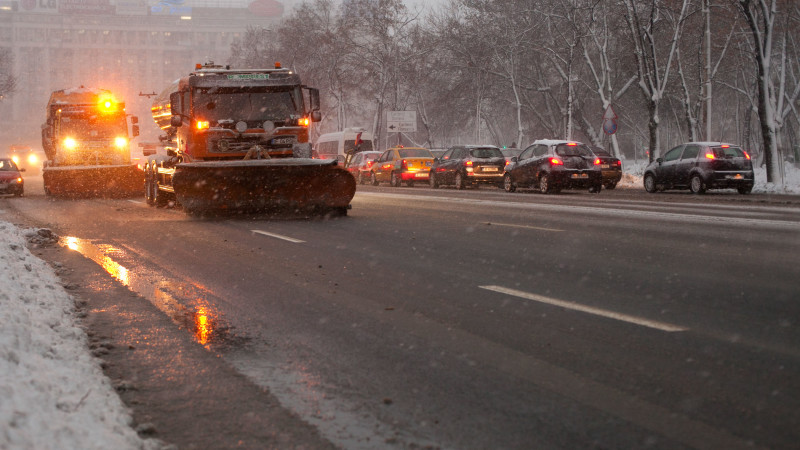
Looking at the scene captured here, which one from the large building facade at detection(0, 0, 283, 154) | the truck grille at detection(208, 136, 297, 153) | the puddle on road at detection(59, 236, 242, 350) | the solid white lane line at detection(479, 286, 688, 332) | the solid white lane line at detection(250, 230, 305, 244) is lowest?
the puddle on road at detection(59, 236, 242, 350)

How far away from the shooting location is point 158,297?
748cm

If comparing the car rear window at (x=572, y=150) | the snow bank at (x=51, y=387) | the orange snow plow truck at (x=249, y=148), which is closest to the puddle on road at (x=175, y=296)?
the snow bank at (x=51, y=387)

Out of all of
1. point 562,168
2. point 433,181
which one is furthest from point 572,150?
point 433,181

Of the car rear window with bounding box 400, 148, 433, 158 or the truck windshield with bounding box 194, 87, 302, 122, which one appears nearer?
the truck windshield with bounding box 194, 87, 302, 122

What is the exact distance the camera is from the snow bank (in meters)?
3.45

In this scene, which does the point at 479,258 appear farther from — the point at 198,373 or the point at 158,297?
the point at 198,373

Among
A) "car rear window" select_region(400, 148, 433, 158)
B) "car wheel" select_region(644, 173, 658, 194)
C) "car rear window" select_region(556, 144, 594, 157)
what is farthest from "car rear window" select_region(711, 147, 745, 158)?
"car rear window" select_region(400, 148, 433, 158)

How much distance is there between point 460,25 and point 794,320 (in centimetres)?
4884

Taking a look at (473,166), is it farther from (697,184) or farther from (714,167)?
(714,167)

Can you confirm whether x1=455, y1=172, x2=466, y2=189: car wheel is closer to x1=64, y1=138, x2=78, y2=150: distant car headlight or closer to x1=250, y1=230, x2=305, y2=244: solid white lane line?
x1=64, y1=138, x2=78, y2=150: distant car headlight

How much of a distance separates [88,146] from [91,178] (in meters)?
2.95

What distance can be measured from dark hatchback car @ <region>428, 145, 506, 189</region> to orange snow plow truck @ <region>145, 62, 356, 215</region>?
48.2ft

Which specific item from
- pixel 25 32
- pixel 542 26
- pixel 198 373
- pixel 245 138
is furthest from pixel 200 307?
pixel 25 32

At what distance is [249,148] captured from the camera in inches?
643
